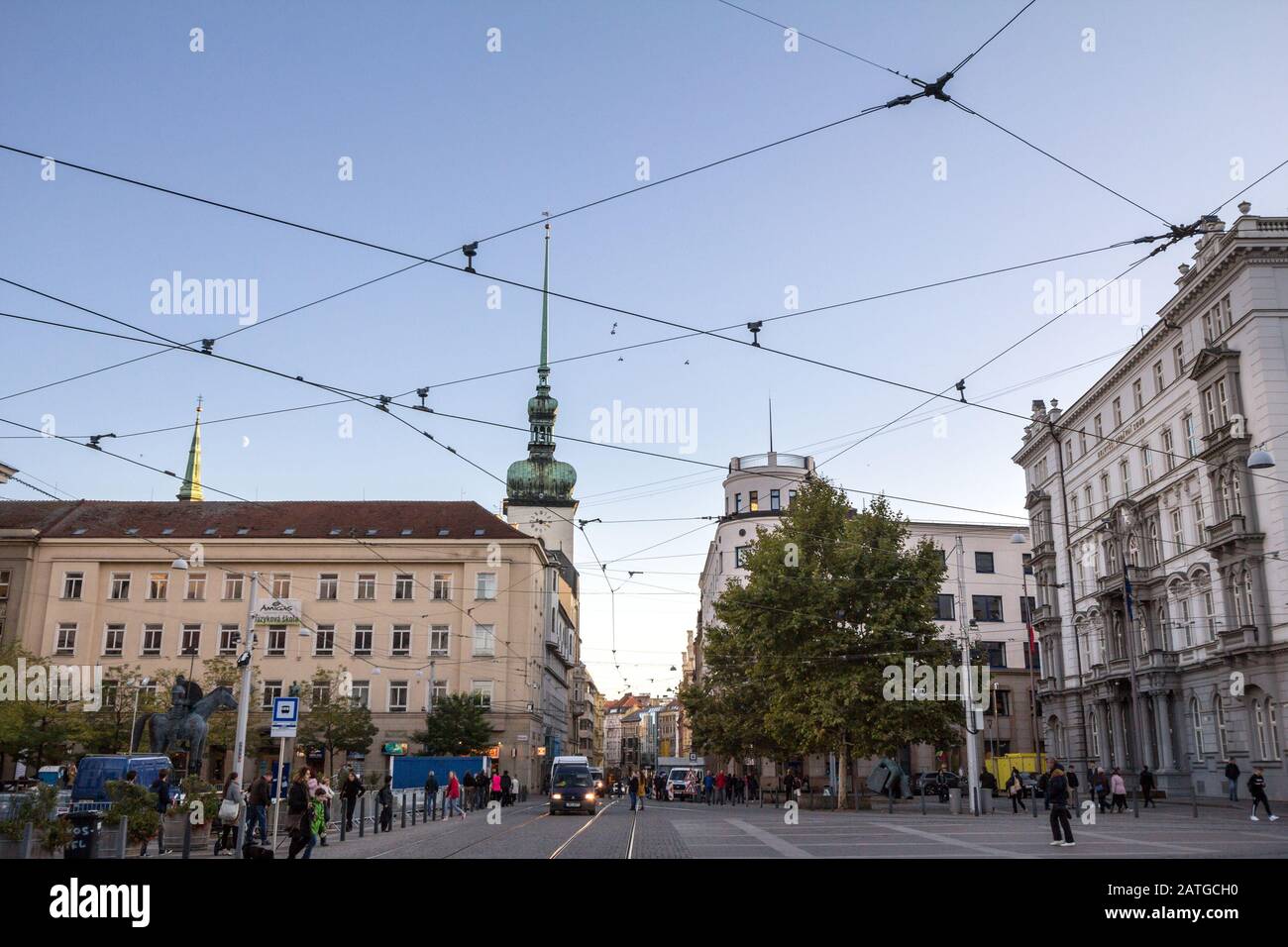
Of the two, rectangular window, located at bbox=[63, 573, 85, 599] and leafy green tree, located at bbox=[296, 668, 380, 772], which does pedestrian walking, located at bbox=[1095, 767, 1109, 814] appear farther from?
rectangular window, located at bbox=[63, 573, 85, 599]

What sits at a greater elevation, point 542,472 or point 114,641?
point 542,472

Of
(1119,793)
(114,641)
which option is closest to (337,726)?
(114,641)

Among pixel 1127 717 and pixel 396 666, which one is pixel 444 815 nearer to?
pixel 396 666

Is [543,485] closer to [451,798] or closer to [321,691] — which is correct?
[321,691]

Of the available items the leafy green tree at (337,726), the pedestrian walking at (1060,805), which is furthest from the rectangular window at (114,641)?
the pedestrian walking at (1060,805)

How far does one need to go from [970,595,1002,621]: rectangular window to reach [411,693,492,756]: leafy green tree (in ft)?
127

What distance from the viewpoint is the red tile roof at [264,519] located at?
7281cm

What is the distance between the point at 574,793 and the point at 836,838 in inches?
777

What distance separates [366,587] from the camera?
71250 mm

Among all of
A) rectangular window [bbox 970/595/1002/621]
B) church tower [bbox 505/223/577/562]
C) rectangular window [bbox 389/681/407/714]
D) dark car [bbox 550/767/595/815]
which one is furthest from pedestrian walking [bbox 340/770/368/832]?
church tower [bbox 505/223/577/562]

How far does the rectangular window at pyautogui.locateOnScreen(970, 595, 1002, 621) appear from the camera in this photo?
263ft

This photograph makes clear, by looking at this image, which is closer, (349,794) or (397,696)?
(349,794)

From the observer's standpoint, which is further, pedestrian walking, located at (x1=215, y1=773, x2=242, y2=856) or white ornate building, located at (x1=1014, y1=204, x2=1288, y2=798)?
white ornate building, located at (x1=1014, y1=204, x2=1288, y2=798)
